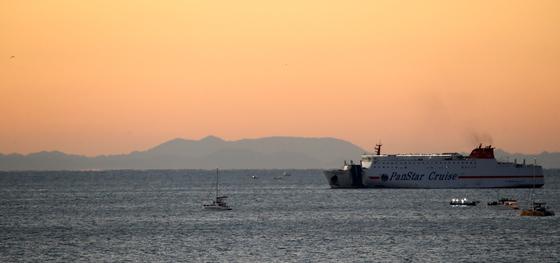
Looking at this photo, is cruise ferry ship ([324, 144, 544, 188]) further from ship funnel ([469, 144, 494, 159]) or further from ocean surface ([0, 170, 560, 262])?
ocean surface ([0, 170, 560, 262])

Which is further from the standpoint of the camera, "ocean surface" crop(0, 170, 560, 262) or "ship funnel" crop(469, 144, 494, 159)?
"ship funnel" crop(469, 144, 494, 159)

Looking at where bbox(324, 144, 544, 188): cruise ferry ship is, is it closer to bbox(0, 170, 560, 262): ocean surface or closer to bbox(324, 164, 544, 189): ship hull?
bbox(324, 164, 544, 189): ship hull

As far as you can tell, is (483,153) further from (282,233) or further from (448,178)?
(282,233)

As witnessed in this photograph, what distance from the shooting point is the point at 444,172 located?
190125 mm

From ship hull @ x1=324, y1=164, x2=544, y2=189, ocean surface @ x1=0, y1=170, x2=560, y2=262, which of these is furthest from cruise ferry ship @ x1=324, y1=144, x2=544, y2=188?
ocean surface @ x1=0, y1=170, x2=560, y2=262

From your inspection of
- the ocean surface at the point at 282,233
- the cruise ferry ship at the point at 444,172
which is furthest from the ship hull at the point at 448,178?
the ocean surface at the point at 282,233

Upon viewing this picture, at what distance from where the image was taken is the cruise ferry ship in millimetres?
187625

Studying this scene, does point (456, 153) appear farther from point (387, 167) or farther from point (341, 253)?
point (341, 253)

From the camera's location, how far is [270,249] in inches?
3337

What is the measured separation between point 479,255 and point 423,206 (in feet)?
209

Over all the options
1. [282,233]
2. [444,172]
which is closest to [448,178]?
[444,172]

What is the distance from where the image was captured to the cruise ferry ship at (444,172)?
188 metres

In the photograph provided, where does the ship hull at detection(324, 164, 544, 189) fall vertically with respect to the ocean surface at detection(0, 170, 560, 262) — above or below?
above

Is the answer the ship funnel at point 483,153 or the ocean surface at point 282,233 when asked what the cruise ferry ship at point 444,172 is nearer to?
the ship funnel at point 483,153
